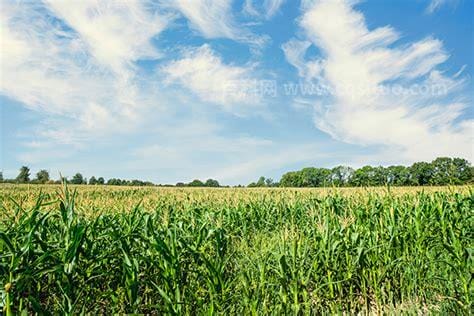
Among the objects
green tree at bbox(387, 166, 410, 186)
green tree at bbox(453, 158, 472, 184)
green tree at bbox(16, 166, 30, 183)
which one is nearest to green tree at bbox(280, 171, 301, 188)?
green tree at bbox(387, 166, 410, 186)

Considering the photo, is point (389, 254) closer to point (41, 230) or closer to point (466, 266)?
point (466, 266)

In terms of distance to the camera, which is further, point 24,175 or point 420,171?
point 420,171

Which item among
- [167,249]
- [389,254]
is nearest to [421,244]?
[389,254]

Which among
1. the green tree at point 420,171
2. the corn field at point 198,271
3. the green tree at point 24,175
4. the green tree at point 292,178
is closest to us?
the corn field at point 198,271

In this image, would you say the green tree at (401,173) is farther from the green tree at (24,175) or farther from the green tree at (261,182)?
the green tree at (24,175)

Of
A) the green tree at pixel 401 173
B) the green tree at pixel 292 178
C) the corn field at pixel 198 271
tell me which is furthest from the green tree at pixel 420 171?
the corn field at pixel 198 271

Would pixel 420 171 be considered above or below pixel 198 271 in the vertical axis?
above

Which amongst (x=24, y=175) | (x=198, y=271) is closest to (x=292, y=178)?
(x=24, y=175)

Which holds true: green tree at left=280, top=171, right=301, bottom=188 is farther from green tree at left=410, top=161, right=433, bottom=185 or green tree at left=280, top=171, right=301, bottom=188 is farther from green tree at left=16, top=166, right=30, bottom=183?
green tree at left=16, top=166, right=30, bottom=183

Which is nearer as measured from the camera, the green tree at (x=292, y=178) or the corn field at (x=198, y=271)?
the corn field at (x=198, y=271)

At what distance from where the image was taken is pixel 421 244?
597 cm

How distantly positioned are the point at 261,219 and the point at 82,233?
6.68 metres

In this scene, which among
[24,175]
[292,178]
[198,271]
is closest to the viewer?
[198,271]

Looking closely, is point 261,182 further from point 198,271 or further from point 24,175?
point 198,271
